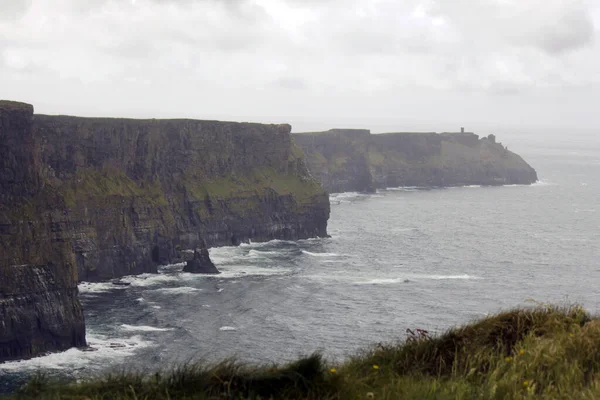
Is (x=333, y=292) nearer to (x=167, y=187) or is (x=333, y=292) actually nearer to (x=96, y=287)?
(x=96, y=287)

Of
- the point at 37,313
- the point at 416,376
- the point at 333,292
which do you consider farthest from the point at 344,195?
the point at 416,376

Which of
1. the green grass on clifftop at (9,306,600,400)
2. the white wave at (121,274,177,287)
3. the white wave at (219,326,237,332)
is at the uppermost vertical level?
the green grass on clifftop at (9,306,600,400)

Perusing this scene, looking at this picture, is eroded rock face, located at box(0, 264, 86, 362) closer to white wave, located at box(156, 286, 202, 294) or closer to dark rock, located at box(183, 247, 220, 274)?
white wave, located at box(156, 286, 202, 294)

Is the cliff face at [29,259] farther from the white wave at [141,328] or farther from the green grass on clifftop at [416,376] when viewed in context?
the green grass on clifftop at [416,376]

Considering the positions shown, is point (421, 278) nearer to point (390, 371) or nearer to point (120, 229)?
point (120, 229)

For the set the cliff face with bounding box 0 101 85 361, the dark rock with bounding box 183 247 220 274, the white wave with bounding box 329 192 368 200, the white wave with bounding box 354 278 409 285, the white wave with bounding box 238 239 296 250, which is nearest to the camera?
the cliff face with bounding box 0 101 85 361

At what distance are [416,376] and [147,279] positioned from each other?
272 ft

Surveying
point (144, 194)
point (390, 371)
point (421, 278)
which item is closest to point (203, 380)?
point (390, 371)

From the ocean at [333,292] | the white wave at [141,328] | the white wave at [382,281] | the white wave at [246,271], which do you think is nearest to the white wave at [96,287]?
the ocean at [333,292]

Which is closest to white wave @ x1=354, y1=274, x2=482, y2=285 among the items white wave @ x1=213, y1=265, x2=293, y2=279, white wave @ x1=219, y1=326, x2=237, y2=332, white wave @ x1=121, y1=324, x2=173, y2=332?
white wave @ x1=213, y1=265, x2=293, y2=279

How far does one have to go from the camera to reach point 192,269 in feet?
328

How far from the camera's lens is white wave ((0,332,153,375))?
61.0 metres

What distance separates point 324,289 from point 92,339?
2780cm

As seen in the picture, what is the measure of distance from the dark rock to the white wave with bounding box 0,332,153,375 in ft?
96.9
